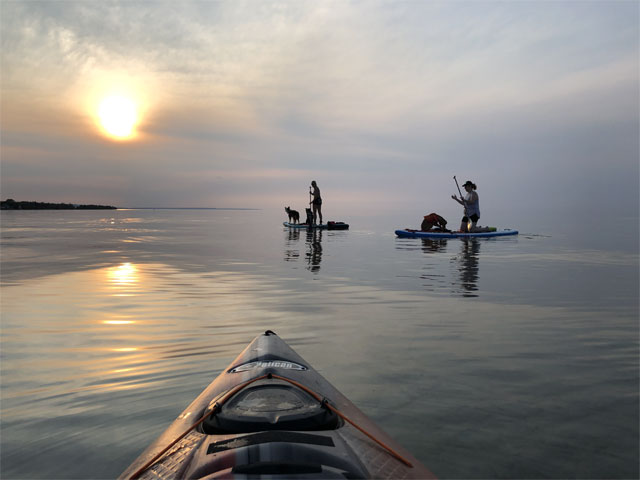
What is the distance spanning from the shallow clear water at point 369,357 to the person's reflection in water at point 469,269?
0.36ft

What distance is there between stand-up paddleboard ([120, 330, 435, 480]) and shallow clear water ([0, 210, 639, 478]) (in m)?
0.53

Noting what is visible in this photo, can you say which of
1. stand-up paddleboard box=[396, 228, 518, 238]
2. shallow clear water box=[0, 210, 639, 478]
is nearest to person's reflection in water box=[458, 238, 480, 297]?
shallow clear water box=[0, 210, 639, 478]

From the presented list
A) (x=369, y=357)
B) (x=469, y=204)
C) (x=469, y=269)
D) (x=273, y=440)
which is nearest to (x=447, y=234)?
(x=469, y=204)

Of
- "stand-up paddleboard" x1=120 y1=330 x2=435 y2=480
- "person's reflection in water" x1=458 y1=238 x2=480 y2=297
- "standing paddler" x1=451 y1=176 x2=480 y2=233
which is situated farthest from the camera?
"standing paddler" x1=451 y1=176 x2=480 y2=233

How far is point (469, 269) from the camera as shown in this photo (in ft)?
38.1

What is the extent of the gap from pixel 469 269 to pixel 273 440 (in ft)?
34.7

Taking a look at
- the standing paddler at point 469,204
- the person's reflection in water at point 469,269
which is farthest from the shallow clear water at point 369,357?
the standing paddler at point 469,204

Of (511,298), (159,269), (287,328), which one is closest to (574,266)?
(511,298)

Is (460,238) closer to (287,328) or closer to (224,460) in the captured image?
→ (287,328)

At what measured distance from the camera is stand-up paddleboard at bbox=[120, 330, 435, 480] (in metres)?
Answer: 1.93

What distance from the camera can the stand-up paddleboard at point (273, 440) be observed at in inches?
75.9

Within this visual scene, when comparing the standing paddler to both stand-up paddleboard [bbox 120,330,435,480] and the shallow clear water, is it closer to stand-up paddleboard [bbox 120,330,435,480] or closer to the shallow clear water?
the shallow clear water

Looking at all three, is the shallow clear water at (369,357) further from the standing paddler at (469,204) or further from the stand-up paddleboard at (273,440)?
the standing paddler at (469,204)

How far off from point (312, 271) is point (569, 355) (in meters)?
7.41
